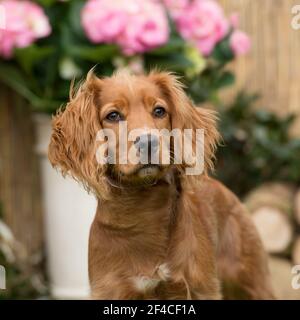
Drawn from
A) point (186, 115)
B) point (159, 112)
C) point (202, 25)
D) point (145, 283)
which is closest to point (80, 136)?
point (159, 112)

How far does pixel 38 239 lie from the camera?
5520 mm

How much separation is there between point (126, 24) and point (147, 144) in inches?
76.1

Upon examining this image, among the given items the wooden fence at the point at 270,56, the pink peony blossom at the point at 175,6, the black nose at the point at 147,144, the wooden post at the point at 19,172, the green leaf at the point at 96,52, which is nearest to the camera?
the black nose at the point at 147,144

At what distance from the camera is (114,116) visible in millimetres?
2854

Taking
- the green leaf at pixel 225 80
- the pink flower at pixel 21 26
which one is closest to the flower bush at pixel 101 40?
the pink flower at pixel 21 26

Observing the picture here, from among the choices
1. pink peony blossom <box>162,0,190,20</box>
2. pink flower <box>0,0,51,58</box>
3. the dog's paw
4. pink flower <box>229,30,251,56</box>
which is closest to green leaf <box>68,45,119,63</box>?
pink flower <box>0,0,51,58</box>

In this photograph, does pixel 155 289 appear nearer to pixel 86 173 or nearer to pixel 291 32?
pixel 86 173

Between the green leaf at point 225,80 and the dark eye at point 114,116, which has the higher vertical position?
the green leaf at point 225,80

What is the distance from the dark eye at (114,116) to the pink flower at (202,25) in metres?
2.15

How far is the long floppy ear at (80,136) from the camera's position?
9.39 feet

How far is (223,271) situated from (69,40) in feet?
6.04

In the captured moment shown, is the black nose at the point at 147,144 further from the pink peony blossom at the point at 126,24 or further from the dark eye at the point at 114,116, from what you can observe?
the pink peony blossom at the point at 126,24

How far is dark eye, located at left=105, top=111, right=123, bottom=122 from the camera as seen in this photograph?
2.83 meters

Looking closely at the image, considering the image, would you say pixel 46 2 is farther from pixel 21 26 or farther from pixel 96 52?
pixel 96 52
